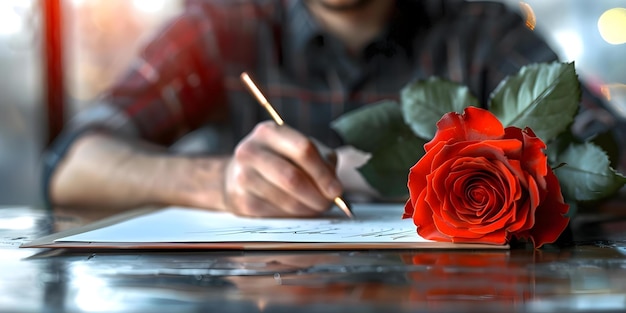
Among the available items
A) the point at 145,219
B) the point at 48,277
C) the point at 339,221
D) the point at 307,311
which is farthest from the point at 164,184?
the point at 307,311

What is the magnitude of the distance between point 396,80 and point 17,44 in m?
1.39

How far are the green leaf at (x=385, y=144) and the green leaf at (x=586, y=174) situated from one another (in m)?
0.11

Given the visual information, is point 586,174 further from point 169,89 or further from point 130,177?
Result: point 169,89

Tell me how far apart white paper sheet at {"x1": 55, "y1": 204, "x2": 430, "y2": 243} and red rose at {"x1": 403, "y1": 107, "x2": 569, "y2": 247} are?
5 cm

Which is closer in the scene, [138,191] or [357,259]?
[357,259]

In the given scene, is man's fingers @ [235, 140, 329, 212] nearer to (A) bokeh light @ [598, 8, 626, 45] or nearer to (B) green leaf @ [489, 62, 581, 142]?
(B) green leaf @ [489, 62, 581, 142]

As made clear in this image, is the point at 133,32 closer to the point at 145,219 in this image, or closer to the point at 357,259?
the point at 145,219

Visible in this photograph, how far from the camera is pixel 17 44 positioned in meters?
2.09

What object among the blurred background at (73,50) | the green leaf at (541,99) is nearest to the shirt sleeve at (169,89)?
the green leaf at (541,99)

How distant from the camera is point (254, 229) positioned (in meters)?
0.55

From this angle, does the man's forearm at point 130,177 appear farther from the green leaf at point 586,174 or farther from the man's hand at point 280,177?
the green leaf at point 586,174

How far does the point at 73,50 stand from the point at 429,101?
1.81 m

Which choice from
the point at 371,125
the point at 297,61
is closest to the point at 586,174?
the point at 371,125

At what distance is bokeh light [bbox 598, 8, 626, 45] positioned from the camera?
224cm
